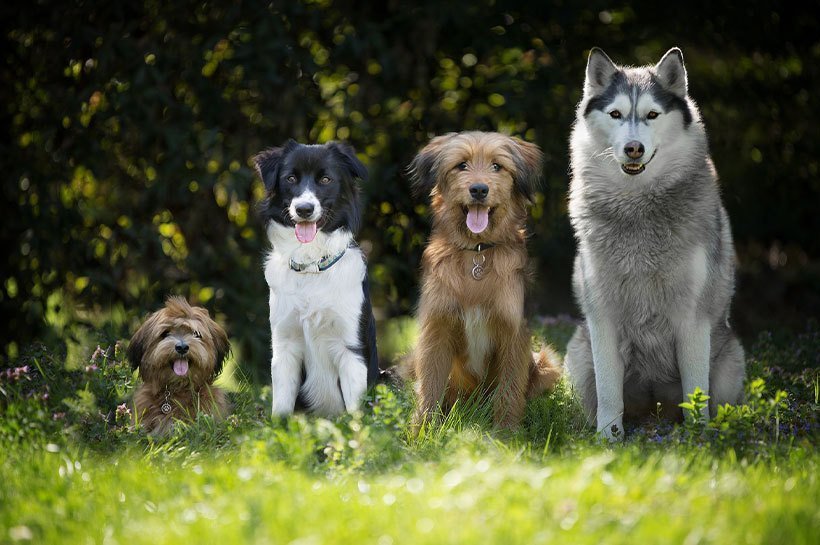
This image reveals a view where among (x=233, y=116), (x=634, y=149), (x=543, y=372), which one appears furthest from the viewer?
(x=233, y=116)

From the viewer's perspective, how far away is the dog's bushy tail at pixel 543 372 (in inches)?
207

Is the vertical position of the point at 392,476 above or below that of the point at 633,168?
below

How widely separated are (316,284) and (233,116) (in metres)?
2.54

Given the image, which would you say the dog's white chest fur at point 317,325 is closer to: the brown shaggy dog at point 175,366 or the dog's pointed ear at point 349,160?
the dog's pointed ear at point 349,160

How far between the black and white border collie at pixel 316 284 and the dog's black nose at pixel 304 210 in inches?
1.2

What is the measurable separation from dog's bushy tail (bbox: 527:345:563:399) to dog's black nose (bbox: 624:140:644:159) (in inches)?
53.9

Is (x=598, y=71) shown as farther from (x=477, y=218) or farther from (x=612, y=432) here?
(x=612, y=432)

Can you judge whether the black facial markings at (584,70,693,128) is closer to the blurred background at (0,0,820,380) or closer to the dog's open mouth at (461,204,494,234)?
the dog's open mouth at (461,204,494,234)

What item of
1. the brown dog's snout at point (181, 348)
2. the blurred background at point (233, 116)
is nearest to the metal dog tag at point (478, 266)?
the brown dog's snout at point (181, 348)

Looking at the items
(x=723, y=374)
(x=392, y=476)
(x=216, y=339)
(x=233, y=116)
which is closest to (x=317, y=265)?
(x=216, y=339)

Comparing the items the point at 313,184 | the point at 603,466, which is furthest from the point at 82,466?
the point at 603,466

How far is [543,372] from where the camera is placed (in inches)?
212

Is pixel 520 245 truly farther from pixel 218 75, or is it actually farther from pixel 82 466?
pixel 218 75

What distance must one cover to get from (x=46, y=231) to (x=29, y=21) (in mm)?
1451
